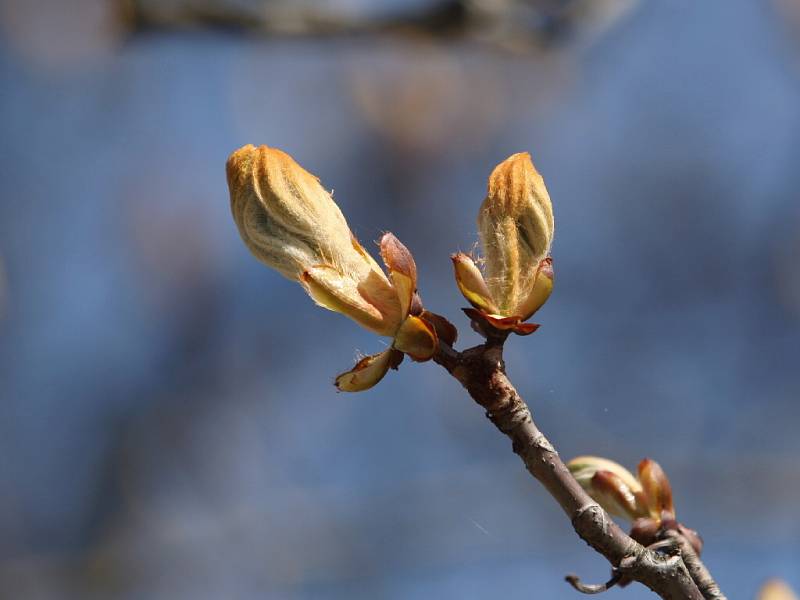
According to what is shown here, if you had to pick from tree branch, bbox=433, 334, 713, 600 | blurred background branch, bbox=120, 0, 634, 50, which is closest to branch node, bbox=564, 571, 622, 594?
tree branch, bbox=433, 334, 713, 600

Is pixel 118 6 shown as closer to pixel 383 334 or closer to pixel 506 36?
pixel 506 36

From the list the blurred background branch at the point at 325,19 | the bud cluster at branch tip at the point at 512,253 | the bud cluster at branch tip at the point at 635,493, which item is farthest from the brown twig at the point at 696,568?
the blurred background branch at the point at 325,19

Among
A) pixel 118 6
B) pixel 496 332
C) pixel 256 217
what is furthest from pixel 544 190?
pixel 118 6

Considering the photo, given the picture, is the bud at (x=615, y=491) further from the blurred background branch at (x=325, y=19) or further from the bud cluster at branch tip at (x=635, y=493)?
the blurred background branch at (x=325, y=19)

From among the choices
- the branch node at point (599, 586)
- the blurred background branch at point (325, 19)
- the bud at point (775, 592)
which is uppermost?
the blurred background branch at point (325, 19)

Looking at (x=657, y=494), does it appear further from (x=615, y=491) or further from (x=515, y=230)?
(x=515, y=230)
